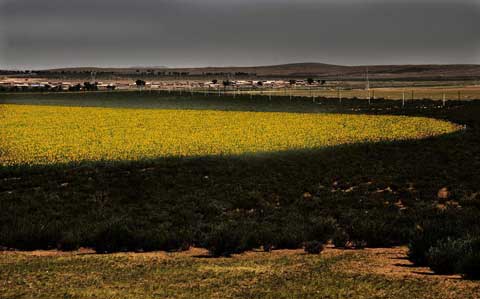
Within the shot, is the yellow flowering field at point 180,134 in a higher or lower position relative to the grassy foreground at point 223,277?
lower

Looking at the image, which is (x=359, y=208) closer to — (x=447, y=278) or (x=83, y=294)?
(x=447, y=278)

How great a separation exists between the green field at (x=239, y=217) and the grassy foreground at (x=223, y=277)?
0.03m

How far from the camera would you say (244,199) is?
68.2 ft

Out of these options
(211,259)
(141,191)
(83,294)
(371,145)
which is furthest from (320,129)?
(83,294)

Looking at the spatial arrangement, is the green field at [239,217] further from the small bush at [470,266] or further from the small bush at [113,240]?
the small bush at [470,266]

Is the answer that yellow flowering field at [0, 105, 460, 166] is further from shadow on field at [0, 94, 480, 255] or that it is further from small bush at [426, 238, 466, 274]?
small bush at [426, 238, 466, 274]

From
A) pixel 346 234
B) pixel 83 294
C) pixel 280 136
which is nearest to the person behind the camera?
pixel 83 294

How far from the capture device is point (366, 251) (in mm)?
13555

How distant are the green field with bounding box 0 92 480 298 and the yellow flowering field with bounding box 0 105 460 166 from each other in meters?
0.66

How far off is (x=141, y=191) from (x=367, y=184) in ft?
27.1

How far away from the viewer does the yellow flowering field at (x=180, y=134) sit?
32531 millimetres

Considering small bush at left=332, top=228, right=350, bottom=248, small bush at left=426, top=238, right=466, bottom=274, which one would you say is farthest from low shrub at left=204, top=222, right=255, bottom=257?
small bush at left=426, top=238, right=466, bottom=274

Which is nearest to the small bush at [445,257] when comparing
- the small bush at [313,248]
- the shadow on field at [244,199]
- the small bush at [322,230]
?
the small bush at [313,248]

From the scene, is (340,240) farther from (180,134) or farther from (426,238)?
(180,134)
